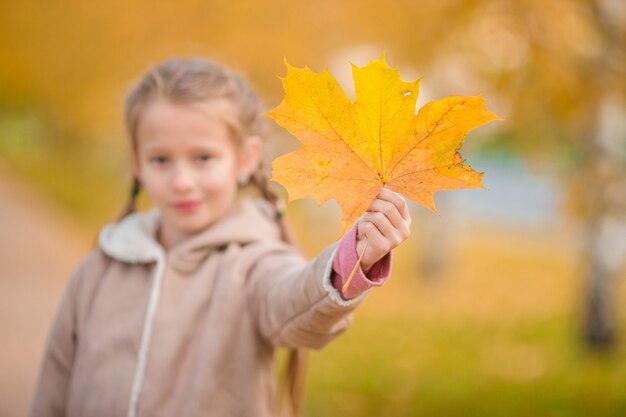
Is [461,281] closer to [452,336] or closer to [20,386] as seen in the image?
[452,336]

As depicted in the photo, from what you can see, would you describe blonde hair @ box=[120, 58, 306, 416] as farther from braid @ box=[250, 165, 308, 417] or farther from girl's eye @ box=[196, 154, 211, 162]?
girl's eye @ box=[196, 154, 211, 162]

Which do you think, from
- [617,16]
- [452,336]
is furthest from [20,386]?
[617,16]

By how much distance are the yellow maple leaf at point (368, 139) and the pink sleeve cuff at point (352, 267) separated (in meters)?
0.16

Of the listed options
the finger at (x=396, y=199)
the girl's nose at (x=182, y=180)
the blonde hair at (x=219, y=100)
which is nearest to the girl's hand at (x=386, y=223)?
the finger at (x=396, y=199)

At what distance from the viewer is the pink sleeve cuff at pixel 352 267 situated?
135 centimetres

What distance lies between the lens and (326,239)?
10.0m

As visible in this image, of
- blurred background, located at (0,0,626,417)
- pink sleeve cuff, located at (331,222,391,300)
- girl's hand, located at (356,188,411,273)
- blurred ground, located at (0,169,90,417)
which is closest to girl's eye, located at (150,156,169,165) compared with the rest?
blurred background, located at (0,0,626,417)

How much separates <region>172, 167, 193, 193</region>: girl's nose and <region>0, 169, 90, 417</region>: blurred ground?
108 inches

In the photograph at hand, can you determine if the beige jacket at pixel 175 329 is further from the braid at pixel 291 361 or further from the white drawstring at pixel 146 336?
the braid at pixel 291 361

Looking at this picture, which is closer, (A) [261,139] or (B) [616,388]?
(A) [261,139]

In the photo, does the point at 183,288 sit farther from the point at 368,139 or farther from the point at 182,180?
the point at 368,139

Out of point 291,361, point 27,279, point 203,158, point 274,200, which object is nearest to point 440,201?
point 27,279

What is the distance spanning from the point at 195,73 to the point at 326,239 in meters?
8.03

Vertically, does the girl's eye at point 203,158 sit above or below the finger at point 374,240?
above
